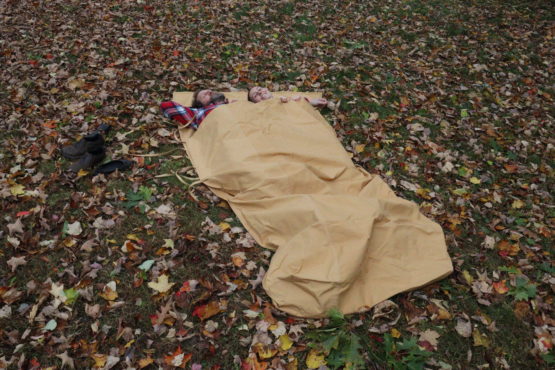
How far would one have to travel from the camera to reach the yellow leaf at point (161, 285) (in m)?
3.62

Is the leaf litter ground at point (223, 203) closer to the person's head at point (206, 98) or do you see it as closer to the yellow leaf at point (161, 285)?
the yellow leaf at point (161, 285)

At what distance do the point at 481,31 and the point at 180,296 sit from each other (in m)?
9.41

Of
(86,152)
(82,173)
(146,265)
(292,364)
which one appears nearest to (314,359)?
(292,364)

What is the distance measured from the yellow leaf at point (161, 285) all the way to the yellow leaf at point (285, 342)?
1208 millimetres

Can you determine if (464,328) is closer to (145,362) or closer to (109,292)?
(145,362)

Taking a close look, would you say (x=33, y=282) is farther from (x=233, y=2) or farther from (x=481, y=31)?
(x=481, y=31)

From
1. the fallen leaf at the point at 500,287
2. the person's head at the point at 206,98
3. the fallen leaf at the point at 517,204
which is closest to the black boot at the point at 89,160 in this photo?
the person's head at the point at 206,98

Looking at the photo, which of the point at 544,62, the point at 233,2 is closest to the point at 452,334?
the point at 544,62

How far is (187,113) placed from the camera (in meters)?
5.60

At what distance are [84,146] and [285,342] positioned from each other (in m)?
3.73

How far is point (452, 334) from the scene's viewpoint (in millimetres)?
3441

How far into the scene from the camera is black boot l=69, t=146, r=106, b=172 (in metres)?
4.81

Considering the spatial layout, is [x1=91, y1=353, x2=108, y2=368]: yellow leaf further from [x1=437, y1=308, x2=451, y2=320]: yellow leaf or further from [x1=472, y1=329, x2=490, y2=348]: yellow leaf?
[x1=472, y1=329, x2=490, y2=348]: yellow leaf

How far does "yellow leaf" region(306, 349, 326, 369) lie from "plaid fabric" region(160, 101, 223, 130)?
145 inches
